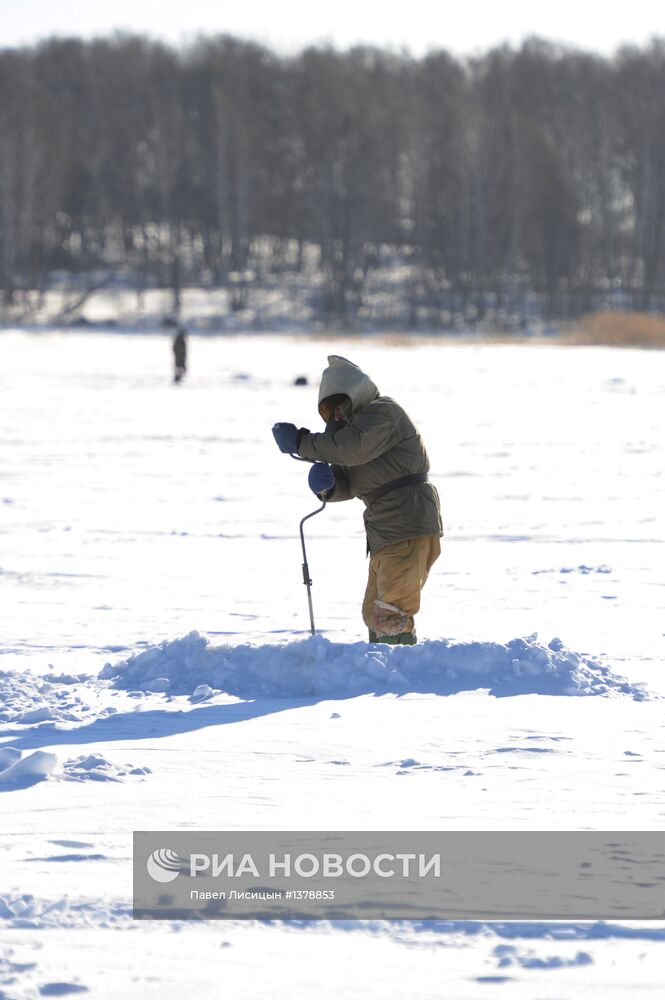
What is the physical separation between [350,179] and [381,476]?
44410mm

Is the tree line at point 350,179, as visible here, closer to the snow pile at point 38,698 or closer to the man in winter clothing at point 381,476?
the man in winter clothing at point 381,476

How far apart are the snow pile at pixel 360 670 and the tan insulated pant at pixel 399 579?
0.11 m

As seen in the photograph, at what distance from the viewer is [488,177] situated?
154 ft

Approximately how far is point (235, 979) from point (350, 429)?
2.63 m

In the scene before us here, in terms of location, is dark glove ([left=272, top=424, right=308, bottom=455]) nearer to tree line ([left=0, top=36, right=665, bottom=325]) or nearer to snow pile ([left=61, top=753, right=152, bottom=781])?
snow pile ([left=61, top=753, right=152, bottom=781])

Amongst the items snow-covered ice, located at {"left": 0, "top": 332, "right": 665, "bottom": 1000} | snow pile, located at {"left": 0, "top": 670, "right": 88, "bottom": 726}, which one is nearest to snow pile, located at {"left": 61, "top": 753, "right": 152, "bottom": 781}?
snow-covered ice, located at {"left": 0, "top": 332, "right": 665, "bottom": 1000}

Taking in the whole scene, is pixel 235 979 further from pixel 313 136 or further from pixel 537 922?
pixel 313 136

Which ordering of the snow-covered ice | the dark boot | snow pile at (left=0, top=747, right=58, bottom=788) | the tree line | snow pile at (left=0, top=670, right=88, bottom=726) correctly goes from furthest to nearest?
the tree line < the dark boot < snow pile at (left=0, top=670, right=88, bottom=726) < snow pile at (left=0, top=747, right=58, bottom=788) < the snow-covered ice

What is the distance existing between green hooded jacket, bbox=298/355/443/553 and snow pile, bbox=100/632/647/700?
48cm

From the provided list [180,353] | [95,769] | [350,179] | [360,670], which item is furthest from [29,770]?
[350,179]

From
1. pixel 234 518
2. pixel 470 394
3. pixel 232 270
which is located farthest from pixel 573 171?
pixel 234 518

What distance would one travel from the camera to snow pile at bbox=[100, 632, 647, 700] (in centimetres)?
507

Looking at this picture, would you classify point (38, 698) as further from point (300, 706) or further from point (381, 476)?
point (381, 476)

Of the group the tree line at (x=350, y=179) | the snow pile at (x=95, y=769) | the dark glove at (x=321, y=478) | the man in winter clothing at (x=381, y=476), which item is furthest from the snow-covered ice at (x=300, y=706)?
the tree line at (x=350, y=179)
